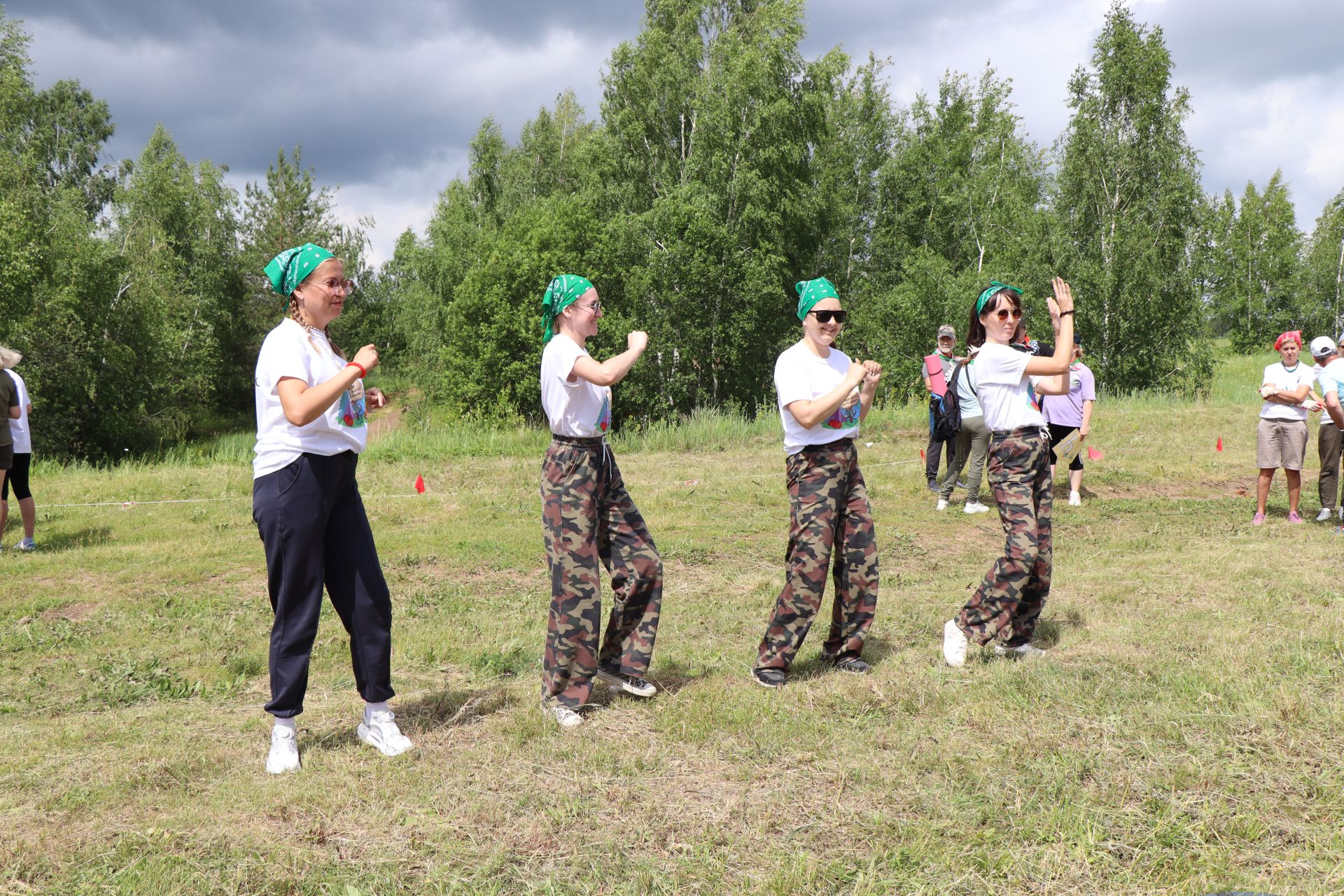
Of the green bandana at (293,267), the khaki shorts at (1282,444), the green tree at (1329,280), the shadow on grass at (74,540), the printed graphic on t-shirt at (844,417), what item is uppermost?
the green tree at (1329,280)

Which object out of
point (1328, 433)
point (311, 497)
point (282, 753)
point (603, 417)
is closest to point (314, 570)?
point (311, 497)

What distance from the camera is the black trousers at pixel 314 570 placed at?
12.0 ft

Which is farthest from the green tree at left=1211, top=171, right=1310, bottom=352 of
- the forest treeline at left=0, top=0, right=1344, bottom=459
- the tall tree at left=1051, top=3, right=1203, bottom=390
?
the tall tree at left=1051, top=3, right=1203, bottom=390

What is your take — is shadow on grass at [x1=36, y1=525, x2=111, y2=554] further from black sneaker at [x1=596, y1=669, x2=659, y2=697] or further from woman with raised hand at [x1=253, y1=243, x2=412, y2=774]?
black sneaker at [x1=596, y1=669, x2=659, y2=697]

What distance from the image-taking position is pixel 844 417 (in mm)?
4500

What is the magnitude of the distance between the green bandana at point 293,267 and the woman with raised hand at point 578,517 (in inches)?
38.6

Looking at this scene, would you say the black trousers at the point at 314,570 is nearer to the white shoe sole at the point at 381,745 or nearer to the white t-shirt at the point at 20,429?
the white shoe sole at the point at 381,745

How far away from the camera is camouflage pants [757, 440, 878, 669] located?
454cm

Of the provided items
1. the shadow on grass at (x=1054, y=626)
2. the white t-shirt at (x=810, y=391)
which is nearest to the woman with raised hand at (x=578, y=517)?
the white t-shirt at (x=810, y=391)

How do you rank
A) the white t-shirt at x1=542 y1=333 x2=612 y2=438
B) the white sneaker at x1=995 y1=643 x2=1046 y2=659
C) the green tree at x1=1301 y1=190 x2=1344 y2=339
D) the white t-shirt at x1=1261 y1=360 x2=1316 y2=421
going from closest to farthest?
the white t-shirt at x1=542 y1=333 x2=612 y2=438
the white sneaker at x1=995 y1=643 x2=1046 y2=659
the white t-shirt at x1=1261 y1=360 x2=1316 y2=421
the green tree at x1=1301 y1=190 x2=1344 y2=339

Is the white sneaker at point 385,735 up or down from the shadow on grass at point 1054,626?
up

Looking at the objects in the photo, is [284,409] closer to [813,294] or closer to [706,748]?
[706,748]

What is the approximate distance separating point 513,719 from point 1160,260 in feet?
88.5

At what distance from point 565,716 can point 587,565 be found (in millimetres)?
711
